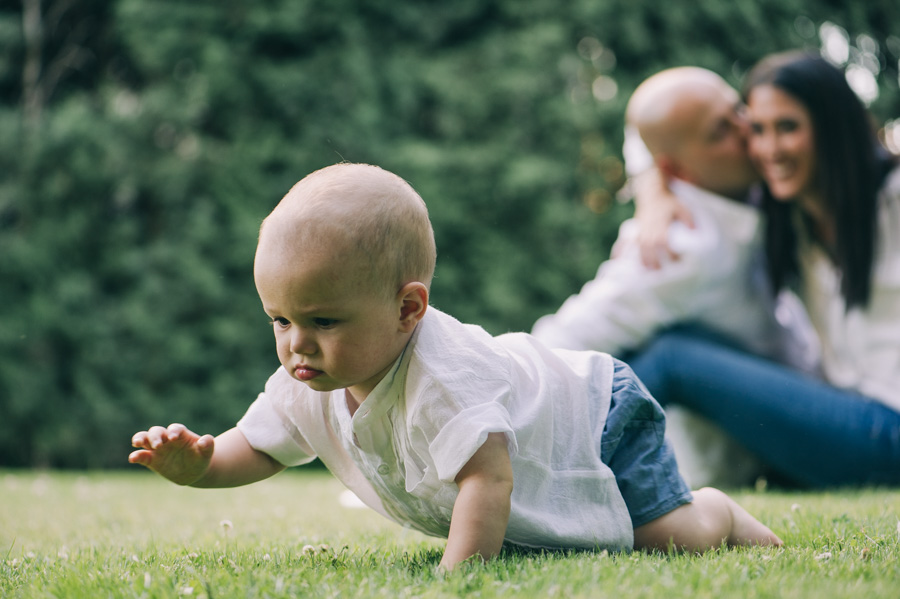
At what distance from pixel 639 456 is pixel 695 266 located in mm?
1970

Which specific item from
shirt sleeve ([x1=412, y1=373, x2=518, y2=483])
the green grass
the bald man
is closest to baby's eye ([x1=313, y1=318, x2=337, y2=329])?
shirt sleeve ([x1=412, y1=373, x2=518, y2=483])

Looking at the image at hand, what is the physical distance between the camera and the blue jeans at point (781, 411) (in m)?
3.57

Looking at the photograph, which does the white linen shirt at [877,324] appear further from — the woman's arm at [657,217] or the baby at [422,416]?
the baby at [422,416]

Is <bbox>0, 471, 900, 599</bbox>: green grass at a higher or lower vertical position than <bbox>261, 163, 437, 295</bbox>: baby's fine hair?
lower

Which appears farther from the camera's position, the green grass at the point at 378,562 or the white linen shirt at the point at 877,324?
the white linen shirt at the point at 877,324

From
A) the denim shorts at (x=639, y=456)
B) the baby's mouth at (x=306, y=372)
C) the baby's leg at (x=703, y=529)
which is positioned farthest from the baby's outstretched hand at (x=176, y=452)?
the baby's leg at (x=703, y=529)

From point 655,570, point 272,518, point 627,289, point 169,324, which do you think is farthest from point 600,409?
point 169,324

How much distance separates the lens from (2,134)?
21.1ft

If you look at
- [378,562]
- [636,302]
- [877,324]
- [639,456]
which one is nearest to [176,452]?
[378,562]

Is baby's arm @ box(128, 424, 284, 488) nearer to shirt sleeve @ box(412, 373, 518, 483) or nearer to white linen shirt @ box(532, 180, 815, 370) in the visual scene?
shirt sleeve @ box(412, 373, 518, 483)

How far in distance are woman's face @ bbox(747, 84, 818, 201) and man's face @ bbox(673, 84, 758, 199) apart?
16cm

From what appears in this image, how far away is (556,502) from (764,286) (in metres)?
2.57

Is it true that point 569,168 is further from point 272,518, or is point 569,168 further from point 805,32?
point 272,518

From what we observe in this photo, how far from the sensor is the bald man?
3.91m
